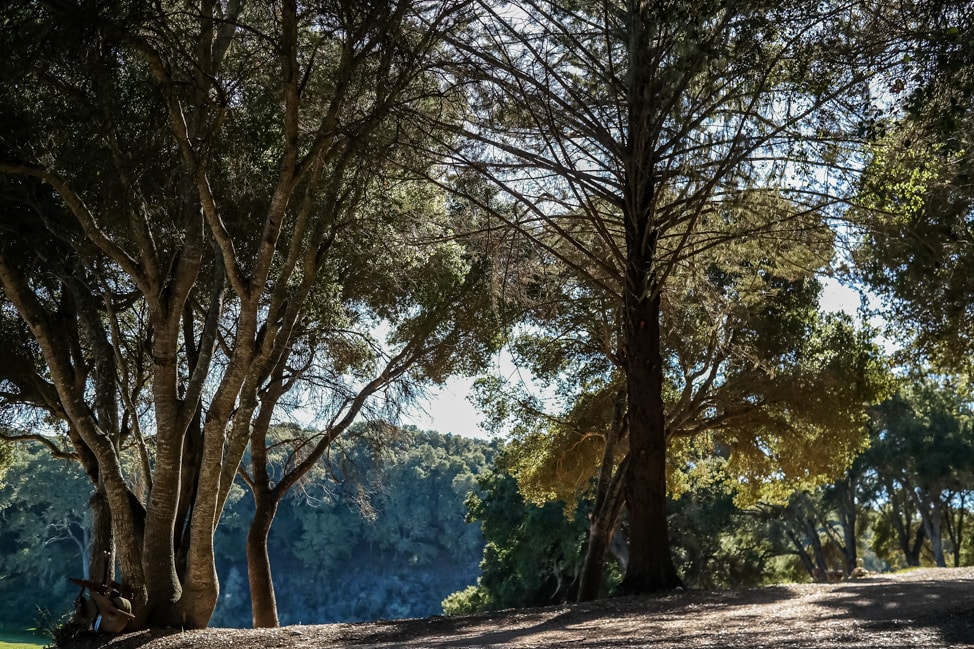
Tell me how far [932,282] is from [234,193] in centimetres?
1053

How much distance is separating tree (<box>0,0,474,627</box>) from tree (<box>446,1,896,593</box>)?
39.6 inches

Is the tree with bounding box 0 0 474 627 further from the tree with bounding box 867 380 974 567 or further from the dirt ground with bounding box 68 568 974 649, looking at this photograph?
the tree with bounding box 867 380 974 567

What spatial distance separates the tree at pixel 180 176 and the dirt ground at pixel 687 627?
1507mm

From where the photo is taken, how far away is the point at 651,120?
32.5 ft

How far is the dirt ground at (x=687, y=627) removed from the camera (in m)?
5.58

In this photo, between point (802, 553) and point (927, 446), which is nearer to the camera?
point (927, 446)

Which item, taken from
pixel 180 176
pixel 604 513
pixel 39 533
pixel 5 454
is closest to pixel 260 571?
pixel 604 513

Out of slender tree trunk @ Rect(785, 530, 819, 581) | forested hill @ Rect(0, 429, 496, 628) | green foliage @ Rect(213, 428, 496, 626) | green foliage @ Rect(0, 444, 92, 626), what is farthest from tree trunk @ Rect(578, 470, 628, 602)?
green foliage @ Rect(213, 428, 496, 626)

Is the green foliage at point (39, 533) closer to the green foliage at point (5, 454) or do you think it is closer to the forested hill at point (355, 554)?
the forested hill at point (355, 554)

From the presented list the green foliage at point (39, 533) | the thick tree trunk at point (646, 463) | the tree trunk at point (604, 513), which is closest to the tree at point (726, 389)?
the tree trunk at point (604, 513)

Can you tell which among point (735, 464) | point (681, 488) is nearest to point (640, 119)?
point (735, 464)

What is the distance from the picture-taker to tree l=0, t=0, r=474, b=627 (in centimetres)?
766

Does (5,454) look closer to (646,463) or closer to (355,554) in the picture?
(646,463)

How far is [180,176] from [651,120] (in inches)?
205
